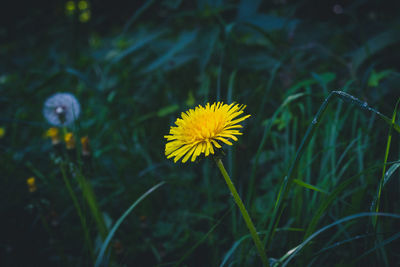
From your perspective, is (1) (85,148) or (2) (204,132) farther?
(1) (85,148)

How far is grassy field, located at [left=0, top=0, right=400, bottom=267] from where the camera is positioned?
90 cm

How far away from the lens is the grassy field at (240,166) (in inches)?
35.6

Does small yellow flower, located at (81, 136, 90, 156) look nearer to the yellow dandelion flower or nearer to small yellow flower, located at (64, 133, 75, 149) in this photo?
small yellow flower, located at (64, 133, 75, 149)

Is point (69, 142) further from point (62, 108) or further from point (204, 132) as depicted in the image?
point (204, 132)

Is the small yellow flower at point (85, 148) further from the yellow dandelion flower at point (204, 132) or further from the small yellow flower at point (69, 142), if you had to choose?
the yellow dandelion flower at point (204, 132)

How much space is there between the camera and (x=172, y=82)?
234cm

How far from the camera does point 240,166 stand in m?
1.48

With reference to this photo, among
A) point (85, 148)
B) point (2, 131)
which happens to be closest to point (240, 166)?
point (85, 148)

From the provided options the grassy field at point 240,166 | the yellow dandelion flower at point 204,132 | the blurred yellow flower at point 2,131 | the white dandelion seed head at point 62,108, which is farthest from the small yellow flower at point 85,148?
the blurred yellow flower at point 2,131

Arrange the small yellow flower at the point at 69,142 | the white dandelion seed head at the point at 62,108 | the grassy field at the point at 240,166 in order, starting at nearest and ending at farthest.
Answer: the grassy field at the point at 240,166, the small yellow flower at the point at 69,142, the white dandelion seed head at the point at 62,108

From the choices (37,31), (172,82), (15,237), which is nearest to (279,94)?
(172,82)

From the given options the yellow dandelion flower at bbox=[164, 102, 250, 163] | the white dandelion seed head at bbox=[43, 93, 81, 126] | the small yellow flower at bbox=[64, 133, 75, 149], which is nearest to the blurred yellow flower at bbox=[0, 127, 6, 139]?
the white dandelion seed head at bbox=[43, 93, 81, 126]

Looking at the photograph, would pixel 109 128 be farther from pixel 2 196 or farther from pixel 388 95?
pixel 388 95

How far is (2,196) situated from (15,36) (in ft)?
12.9
